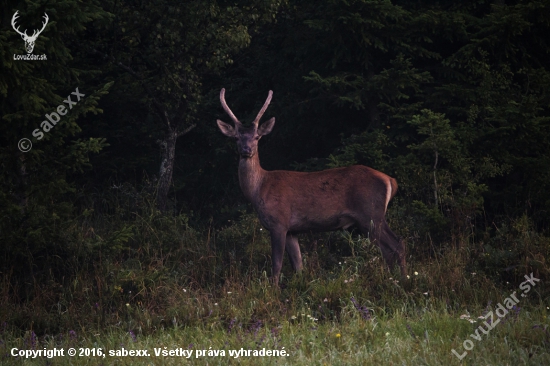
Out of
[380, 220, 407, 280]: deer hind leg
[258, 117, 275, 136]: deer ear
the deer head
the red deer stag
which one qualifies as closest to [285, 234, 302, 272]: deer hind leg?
the red deer stag

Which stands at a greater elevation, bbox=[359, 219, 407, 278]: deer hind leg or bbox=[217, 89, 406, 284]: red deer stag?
bbox=[217, 89, 406, 284]: red deer stag

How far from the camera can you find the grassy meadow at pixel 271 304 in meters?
5.50

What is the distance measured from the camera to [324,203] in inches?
350

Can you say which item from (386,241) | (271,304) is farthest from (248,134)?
(271,304)

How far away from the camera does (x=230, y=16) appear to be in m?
10.6

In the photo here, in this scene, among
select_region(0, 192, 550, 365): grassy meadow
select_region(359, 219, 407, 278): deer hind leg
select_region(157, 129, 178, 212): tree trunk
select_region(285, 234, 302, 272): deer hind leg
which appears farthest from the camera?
select_region(157, 129, 178, 212): tree trunk

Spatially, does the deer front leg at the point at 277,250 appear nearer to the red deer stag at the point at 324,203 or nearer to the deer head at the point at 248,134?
the red deer stag at the point at 324,203

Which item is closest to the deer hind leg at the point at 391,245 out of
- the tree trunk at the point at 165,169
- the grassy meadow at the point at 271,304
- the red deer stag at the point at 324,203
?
the red deer stag at the point at 324,203

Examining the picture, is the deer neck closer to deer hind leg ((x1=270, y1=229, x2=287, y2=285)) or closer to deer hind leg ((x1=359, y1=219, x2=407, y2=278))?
deer hind leg ((x1=270, y1=229, x2=287, y2=285))

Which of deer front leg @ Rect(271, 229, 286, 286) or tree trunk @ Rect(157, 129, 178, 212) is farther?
tree trunk @ Rect(157, 129, 178, 212)

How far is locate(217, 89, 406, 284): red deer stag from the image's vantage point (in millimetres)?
8852

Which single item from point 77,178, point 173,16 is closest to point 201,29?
point 173,16

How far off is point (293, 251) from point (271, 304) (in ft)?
6.95

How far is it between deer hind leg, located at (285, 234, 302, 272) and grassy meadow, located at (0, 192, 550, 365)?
105 millimetres
